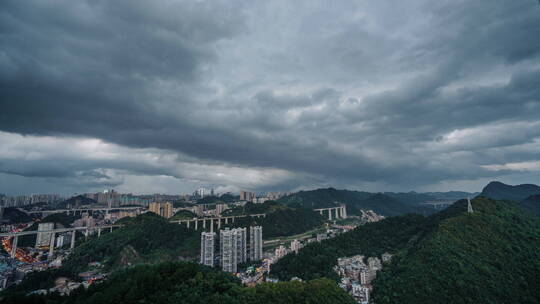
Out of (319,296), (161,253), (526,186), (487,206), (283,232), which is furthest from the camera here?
(526,186)

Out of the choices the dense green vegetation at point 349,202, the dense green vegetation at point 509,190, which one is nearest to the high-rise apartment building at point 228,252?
the dense green vegetation at point 349,202

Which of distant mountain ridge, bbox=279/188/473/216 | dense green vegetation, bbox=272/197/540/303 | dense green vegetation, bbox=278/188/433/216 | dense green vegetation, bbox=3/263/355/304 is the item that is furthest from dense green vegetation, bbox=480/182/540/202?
dense green vegetation, bbox=3/263/355/304

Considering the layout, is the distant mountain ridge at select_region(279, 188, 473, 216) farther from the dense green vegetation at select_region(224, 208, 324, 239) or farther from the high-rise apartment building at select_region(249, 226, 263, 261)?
the high-rise apartment building at select_region(249, 226, 263, 261)

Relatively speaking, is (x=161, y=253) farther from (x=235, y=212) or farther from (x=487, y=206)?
(x=487, y=206)

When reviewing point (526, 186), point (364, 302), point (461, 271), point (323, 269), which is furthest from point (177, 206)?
point (526, 186)

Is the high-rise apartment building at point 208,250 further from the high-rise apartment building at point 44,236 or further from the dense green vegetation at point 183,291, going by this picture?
the high-rise apartment building at point 44,236

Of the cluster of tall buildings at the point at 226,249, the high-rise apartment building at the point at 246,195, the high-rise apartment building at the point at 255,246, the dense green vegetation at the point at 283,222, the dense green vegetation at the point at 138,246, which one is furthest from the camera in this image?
the high-rise apartment building at the point at 246,195

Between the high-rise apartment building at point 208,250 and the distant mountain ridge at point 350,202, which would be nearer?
the high-rise apartment building at point 208,250
